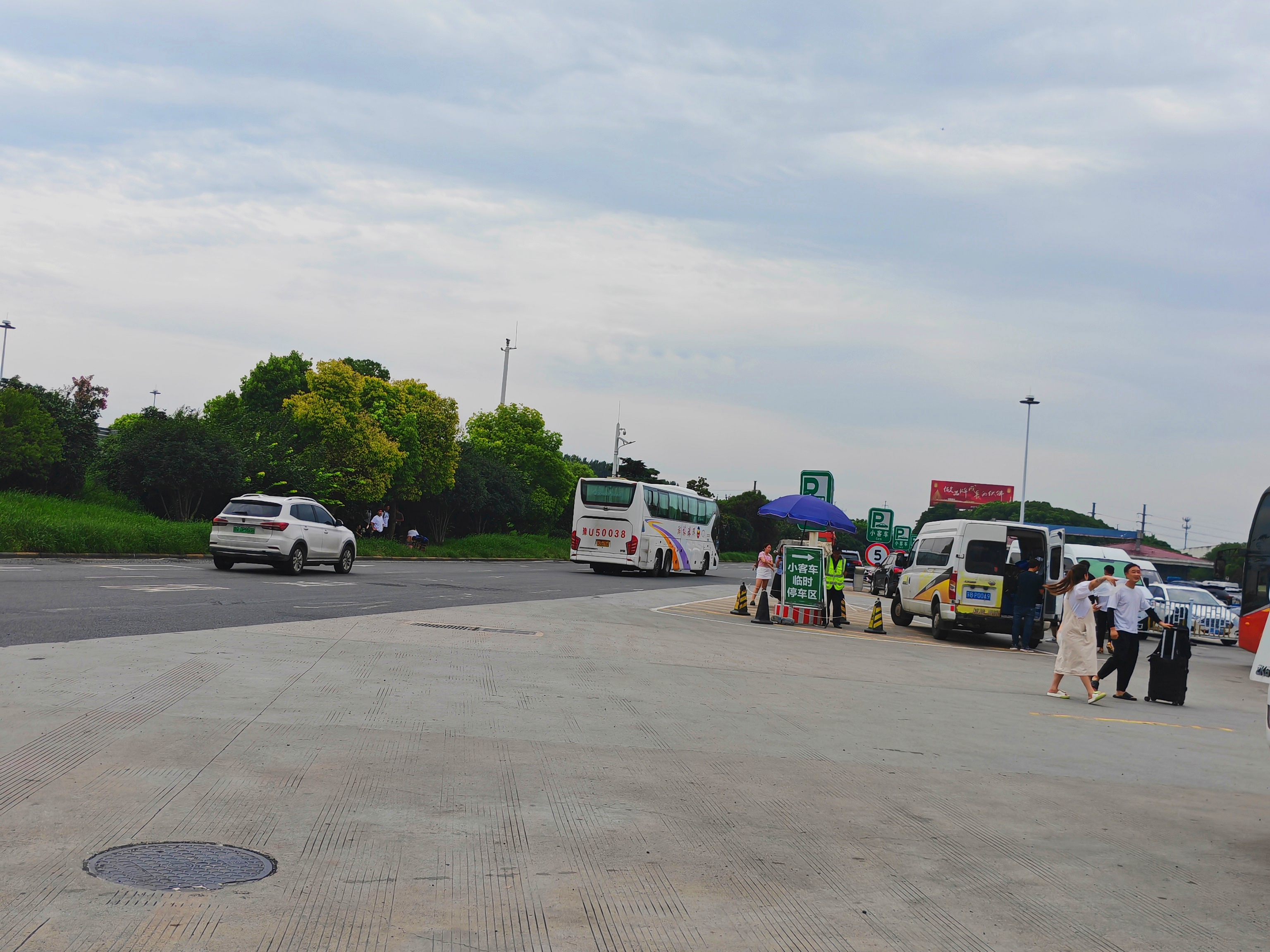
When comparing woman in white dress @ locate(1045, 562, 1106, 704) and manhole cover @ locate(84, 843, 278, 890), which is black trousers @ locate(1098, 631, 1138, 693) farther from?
manhole cover @ locate(84, 843, 278, 890)

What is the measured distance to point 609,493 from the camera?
40.3 metres

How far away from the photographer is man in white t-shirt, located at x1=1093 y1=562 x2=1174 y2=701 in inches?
571

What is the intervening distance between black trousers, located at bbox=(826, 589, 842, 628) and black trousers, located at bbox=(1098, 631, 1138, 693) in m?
9.34

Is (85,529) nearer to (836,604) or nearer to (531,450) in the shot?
(836,604)

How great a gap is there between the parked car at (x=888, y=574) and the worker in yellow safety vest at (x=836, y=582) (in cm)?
848

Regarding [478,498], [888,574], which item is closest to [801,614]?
[888,574]

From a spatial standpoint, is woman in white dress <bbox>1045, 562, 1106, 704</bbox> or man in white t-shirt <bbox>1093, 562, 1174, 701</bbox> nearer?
woman in white dress <bbox>1045, 562, 1106, 704</bbox>

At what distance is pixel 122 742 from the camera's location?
671 centimetres

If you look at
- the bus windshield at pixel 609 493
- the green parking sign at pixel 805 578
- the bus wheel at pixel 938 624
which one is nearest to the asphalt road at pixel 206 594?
the green parking sign at pixel 805 578

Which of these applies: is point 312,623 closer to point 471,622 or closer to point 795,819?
point 471,622

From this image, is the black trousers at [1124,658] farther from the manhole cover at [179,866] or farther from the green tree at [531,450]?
the green tree at [531,450]

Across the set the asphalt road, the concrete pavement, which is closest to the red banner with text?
the asphalt road

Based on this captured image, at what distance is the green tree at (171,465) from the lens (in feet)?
114

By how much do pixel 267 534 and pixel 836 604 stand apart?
1237 cm
